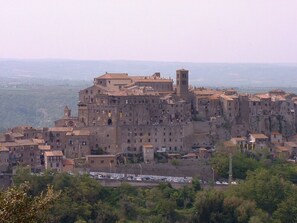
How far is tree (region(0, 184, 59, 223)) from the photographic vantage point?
1388 centimetres

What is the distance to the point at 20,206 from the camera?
14.1 meters

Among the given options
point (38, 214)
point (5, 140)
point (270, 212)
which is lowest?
point (270, 212)

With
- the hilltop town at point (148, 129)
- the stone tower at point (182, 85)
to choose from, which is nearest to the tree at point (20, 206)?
the hilltop town at point (148, 129)

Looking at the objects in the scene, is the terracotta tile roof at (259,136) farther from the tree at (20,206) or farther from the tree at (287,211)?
the tree at (20,206)

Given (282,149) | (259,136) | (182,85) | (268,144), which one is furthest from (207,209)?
(182,85)

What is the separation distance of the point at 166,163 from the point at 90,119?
540 cm

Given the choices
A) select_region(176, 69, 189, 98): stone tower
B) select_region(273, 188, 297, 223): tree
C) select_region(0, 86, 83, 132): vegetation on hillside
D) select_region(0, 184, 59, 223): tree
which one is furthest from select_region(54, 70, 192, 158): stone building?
select_region(0, 86, 83, 132): vegetation on hillside

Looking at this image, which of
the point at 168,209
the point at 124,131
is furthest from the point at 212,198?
the point at 124,131

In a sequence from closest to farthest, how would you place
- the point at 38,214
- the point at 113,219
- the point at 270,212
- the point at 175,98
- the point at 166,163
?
the point at 38,214 < the point at 113,219 < the point at 270,212 < the point at 166,163 < the point at 175,98

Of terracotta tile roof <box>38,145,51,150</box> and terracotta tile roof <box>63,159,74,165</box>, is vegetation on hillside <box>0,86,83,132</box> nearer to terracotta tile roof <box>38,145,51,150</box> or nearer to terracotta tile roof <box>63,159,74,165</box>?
terracotta tile roof <box>38,145,51,150</box>

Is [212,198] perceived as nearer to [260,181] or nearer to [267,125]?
[260,181]

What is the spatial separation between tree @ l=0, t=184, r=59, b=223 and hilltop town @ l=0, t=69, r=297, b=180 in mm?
26289

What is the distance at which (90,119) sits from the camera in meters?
44.6

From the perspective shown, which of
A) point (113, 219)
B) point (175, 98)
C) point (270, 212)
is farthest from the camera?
point (175, 98)
